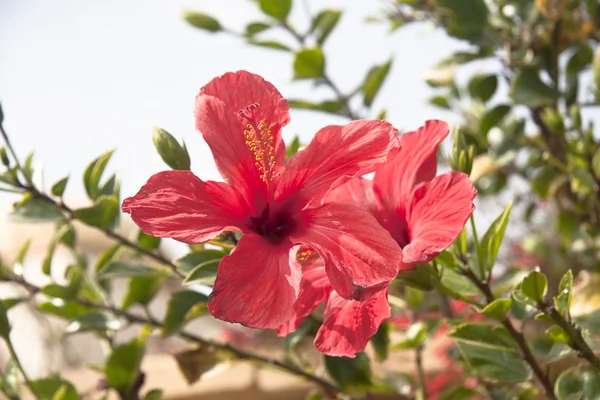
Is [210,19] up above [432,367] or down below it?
above

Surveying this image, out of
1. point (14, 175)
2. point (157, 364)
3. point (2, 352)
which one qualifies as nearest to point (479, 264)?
point (14, 175)

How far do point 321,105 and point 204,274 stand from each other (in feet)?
2.00

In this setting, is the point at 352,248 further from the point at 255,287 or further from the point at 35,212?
the point at 35,212

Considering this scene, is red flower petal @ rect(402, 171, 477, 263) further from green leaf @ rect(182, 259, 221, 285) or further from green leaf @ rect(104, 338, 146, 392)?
green leaf @ rect(104, 338, 146, 392)

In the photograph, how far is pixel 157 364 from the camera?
65.1 inches

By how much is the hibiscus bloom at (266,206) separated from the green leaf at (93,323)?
1.51 feet

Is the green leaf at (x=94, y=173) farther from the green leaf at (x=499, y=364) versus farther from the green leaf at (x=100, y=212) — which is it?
the green leaf at (x=499, y=364)

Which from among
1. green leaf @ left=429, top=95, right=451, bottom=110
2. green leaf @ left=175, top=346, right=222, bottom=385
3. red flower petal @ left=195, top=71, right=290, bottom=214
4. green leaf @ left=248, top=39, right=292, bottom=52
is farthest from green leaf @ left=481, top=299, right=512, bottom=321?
green leaf @ left=429, top=95, right=451, bottom=110

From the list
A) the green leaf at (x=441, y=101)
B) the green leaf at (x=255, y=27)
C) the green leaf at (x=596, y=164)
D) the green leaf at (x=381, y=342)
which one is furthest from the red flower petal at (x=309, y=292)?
the green leaf at (x=441, y=101)

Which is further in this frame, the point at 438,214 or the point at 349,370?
the point at 349,370

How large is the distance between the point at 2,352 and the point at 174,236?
84.7 inches

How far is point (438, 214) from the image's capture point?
0.49 metres

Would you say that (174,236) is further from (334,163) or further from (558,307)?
(558,307)

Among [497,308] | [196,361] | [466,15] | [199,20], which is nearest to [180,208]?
[497,308]
